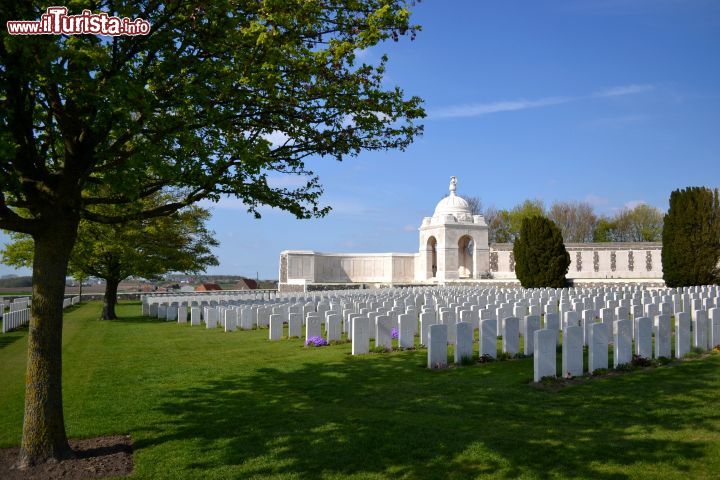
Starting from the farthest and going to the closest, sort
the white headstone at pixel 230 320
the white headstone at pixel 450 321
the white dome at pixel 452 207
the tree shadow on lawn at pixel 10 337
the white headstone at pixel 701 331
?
the white dome at pixel 452 207 < the white headstone at pixel 230 320 < the tree shadow on lawn at pixel 10 337 < the white headstone at pixel 450 321 < the white headstone at pixel 701 331

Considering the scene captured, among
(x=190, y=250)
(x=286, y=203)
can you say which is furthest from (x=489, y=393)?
(x=190, y=250)

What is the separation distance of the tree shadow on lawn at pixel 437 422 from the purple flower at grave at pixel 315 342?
10.8 ft

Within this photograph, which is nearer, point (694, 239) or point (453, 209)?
point (694, 239)

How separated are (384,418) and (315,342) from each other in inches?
244

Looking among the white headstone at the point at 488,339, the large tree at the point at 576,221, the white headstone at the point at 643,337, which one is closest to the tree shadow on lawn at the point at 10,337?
the white headstone at the point at 488,339

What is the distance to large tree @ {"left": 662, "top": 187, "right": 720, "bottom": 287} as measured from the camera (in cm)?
2556

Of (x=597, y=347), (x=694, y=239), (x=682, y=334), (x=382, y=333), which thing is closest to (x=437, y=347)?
(x=382, y=333)

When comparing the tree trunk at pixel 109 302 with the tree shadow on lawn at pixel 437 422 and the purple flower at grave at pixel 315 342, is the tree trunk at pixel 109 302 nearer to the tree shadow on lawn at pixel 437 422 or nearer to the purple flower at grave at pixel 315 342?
the purple flower at grave at pixel 315 342

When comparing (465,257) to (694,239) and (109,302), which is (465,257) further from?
(109,302)

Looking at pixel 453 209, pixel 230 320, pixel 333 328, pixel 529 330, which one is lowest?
pixel 230 320

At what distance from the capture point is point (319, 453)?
5.27m

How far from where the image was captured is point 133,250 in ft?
67.6

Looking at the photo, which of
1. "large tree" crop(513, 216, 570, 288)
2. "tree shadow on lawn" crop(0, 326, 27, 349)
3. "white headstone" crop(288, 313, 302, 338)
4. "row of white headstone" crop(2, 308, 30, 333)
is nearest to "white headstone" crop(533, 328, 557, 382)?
"white headstone" crop(288, 313, 302, 338)

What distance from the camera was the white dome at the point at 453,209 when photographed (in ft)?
145
